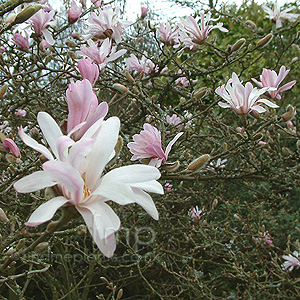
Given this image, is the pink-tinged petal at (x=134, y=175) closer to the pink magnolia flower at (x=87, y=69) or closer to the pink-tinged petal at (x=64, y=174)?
the pink-tinged petal at (x=64, y=174)

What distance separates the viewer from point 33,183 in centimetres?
52

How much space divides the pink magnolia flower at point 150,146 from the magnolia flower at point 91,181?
0.30 m

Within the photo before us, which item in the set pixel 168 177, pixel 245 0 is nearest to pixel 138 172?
pixel 168 177

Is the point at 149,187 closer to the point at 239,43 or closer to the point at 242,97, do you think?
the point at 242,97

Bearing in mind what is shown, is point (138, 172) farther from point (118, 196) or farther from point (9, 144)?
point (9, 144)

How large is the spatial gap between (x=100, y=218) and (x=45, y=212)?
0.08 m

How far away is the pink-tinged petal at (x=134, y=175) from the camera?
53 centimetres

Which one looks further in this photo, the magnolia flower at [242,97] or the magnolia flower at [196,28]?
the magnolia flower at [196,28]

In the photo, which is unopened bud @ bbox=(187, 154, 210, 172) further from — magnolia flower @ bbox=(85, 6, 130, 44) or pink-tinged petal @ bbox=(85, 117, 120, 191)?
magnolia flower @ bbox=(85, 6, 130, 44)

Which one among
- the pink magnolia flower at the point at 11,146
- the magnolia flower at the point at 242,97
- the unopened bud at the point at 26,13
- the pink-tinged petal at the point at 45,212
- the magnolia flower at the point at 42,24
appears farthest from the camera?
the magnolia flower at the point at 42,24

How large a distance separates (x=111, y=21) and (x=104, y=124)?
1225mm

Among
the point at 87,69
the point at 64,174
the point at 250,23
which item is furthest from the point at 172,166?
the point at 250,23

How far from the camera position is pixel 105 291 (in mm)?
3340

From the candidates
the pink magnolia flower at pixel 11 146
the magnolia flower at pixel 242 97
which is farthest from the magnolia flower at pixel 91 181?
the magnolia flower at pixel 242 97
